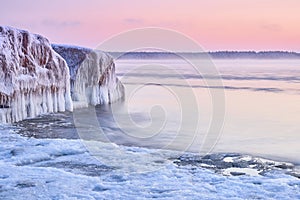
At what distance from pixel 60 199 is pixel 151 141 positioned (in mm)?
7053

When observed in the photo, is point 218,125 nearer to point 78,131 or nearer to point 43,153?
point 78,131

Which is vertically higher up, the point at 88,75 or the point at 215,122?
the point at 88,75

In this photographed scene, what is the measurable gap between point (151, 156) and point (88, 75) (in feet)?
49.6

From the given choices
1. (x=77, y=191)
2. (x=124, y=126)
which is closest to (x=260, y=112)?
(x=124, y=126)

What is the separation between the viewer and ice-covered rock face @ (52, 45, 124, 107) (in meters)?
25.3

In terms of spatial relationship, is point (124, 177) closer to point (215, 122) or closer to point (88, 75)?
point (215, 122)

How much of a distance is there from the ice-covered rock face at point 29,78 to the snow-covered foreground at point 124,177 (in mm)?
4999

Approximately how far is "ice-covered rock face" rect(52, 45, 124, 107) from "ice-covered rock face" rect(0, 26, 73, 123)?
2944mm

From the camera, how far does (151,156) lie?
1167cm

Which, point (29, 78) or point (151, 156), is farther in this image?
point (29, 78)

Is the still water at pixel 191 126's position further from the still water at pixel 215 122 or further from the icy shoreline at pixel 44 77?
the icy shoreline at pixel 44 77

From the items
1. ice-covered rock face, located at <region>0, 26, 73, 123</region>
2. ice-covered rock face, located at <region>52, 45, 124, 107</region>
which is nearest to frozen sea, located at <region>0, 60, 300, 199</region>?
ice-covered rock face, located at <region>0, 26, 73, 123</region>

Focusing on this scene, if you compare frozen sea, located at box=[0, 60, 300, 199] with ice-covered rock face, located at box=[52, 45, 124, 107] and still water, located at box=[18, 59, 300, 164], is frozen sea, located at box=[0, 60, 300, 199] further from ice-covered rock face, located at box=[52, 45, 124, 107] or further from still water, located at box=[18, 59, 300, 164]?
ice-covered rock face, located at box=[52, 45, 124, 107]

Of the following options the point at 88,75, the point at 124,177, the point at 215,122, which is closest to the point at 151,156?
the point at 124,177
